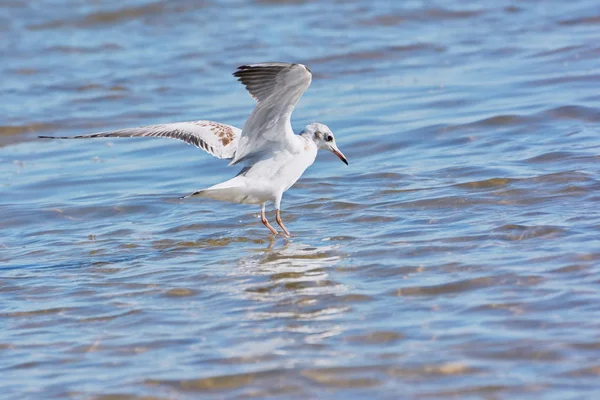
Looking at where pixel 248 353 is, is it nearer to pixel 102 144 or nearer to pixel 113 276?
pixel 113 276

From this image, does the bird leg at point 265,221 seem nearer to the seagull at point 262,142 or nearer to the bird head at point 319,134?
the seagull at point 262,142

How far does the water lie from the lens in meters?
5.04

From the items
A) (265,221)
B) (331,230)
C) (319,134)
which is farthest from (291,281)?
(319,134)

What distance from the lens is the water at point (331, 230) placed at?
16.5 ft

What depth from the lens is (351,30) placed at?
1698 centimetres

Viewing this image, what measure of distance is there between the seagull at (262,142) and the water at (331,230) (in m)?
0.42

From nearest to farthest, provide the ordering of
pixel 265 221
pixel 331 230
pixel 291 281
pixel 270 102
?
pixel 291 281 < pixel 270 102 < pixel 331 230 < pixel 265 221

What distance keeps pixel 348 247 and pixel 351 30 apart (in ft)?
33.9

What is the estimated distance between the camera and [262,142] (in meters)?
7.82

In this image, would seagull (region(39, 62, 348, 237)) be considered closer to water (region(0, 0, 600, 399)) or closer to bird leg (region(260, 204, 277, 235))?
bird leg (region(260, 204, 277, 235))

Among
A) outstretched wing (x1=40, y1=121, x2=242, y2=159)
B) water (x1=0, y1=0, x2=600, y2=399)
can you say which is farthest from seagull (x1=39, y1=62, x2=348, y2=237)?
water (x1=0, y1=0, x2=600, y2=399)

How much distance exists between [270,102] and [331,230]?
1.20 m

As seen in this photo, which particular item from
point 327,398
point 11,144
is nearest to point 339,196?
point 327,398

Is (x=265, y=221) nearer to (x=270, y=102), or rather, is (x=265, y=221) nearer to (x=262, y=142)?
(x=262, y=142)
